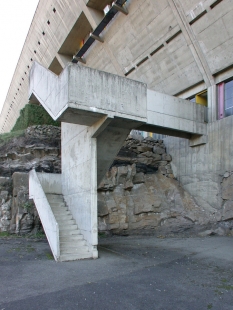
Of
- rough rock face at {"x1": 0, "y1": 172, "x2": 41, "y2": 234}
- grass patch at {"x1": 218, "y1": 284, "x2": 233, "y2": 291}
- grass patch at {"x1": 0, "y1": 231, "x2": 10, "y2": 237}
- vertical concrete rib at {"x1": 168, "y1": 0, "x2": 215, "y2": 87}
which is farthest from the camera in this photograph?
vertical concrete rib at {"x1": 168, "y1": 0, "x2": 215, "y2": 87}

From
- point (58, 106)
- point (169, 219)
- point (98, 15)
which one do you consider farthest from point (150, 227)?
point (98, 15)

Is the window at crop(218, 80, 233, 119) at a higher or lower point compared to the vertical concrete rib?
lower

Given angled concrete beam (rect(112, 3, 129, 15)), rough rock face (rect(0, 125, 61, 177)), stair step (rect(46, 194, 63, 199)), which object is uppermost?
angled concrete beam (rect(112, 3, 129, 15))

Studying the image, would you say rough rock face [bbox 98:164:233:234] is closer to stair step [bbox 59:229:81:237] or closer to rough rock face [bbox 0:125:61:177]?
rough rock face [bbox 0:125:61:177]

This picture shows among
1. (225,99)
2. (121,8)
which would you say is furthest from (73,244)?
(121,8)

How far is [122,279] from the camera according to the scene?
19.8 feet

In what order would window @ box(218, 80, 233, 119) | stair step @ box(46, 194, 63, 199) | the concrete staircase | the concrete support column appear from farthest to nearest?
the concrete support column
window @ box(218, 80, 233, 119)
stair step @ box(46, 194, 63, 199)
the concrete staircase

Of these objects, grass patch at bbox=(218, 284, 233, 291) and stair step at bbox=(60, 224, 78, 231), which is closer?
grass patch at bbox=(218, 284, 233, 291)

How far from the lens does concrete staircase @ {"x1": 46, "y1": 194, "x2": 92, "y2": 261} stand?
8109 millimetres

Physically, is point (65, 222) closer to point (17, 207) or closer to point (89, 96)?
point (17, 207)

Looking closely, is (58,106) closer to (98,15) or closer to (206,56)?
(206,56)

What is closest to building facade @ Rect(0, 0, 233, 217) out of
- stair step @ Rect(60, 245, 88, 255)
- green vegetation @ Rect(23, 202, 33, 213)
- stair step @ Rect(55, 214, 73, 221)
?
stair step @ Rect(55, 214, 73, 221)

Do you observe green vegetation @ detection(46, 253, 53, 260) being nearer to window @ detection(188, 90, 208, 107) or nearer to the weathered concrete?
the weathered concrete

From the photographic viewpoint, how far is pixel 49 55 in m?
23.6
